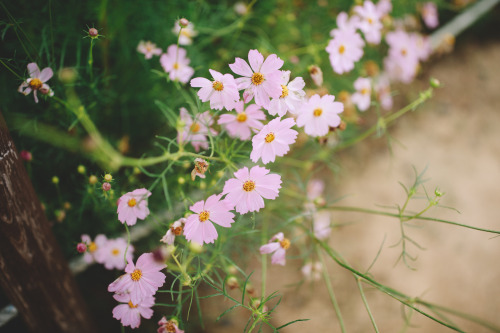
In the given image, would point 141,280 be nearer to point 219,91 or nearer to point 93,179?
point 93,179

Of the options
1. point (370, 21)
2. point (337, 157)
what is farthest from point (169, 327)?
point (337, 157)

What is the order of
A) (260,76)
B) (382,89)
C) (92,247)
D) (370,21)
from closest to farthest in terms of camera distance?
(260,76) → (92,247) → (370,21) → (382,89)

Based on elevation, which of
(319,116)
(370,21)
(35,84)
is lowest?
(319,116)

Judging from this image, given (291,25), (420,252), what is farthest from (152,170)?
(420,252)

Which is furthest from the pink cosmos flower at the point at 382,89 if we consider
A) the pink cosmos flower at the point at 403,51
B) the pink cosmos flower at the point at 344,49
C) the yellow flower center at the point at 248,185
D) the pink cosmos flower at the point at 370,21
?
the yellow flower center at the point at 248,185

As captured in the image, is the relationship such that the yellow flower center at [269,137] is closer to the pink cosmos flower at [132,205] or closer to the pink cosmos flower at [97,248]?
the pink cosmos flower at [132,205]

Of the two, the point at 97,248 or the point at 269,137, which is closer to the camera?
the point at 269,137

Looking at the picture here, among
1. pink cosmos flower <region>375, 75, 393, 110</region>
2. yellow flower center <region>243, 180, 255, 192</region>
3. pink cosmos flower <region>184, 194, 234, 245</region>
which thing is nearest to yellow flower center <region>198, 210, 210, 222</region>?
pink cosmos flower <region>184, 194, 234, 245</region>
